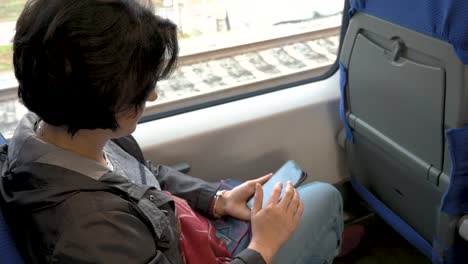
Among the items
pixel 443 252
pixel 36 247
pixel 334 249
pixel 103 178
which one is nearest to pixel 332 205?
pixel 334 249

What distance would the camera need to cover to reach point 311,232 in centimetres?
130

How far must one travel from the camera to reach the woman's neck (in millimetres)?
964

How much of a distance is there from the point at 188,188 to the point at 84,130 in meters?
0.52

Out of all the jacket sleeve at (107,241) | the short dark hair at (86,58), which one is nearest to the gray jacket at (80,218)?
the jacket sleeve at (107,241)

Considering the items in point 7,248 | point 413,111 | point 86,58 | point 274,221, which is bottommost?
point 274,221

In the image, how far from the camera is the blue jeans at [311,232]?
1.26m

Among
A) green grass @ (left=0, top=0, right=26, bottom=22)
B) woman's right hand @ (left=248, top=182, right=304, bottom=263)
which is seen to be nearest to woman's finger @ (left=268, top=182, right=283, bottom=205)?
woman's right hand @ (left=248, top=182, right=304, bottom=263)

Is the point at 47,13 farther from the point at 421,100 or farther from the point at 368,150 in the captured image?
the point at 368,150

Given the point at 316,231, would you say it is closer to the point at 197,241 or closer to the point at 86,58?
the point at 197,241

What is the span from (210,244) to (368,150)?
70cm

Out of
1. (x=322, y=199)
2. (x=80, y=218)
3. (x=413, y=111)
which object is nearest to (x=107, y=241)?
(x=80, y=218)

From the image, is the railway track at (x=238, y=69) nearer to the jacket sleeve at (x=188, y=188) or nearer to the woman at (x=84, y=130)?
the jacket sleeve at (x=188, y=188)

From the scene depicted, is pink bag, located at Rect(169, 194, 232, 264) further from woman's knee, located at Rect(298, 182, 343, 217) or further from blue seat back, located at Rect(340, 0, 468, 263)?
blue seat back, located at Rect(340, 0, 468, 263)

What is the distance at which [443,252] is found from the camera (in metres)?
1.37
